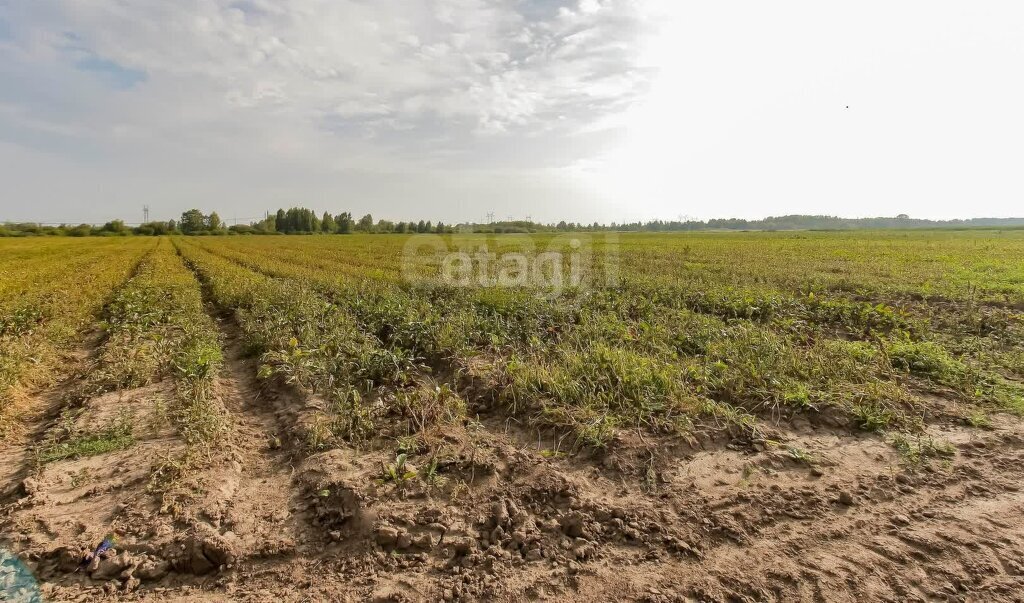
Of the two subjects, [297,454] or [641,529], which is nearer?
[641,529]

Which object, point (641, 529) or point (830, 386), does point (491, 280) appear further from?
point (641, 529)

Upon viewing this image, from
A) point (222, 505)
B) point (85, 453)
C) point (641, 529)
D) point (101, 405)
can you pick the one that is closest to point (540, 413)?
point (641, 529)

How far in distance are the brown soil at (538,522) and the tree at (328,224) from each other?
326 feet

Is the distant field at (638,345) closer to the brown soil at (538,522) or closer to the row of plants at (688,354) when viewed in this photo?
the row of plants at (688,354)

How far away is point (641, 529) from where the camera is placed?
281 cm

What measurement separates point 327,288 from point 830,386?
423 inches

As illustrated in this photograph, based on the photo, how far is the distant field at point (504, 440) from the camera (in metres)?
2.68

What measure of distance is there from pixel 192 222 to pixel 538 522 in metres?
112

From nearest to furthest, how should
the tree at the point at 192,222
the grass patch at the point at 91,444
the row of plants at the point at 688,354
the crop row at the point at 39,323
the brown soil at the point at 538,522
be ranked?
1. the brown soil at the point at 538,522
2. the grass patch at the point at 91,444
3. the row of plants at the point at 688,354
4. the crop row at the point at 39,323
5. the tree at the point at 192,222

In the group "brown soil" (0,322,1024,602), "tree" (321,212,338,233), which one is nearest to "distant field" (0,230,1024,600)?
"brown soil" (0,322,1024,602)

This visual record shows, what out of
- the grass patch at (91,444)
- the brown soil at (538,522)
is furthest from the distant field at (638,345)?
the grass patch at (91,444)

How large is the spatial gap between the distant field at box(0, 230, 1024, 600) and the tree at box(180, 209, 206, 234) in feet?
328

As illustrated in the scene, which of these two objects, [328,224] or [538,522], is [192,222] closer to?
[328,224]

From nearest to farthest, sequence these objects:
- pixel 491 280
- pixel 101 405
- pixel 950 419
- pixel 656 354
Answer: pixel 950 419
pixel 101 405
pixel 656 354
pixel 491 280
